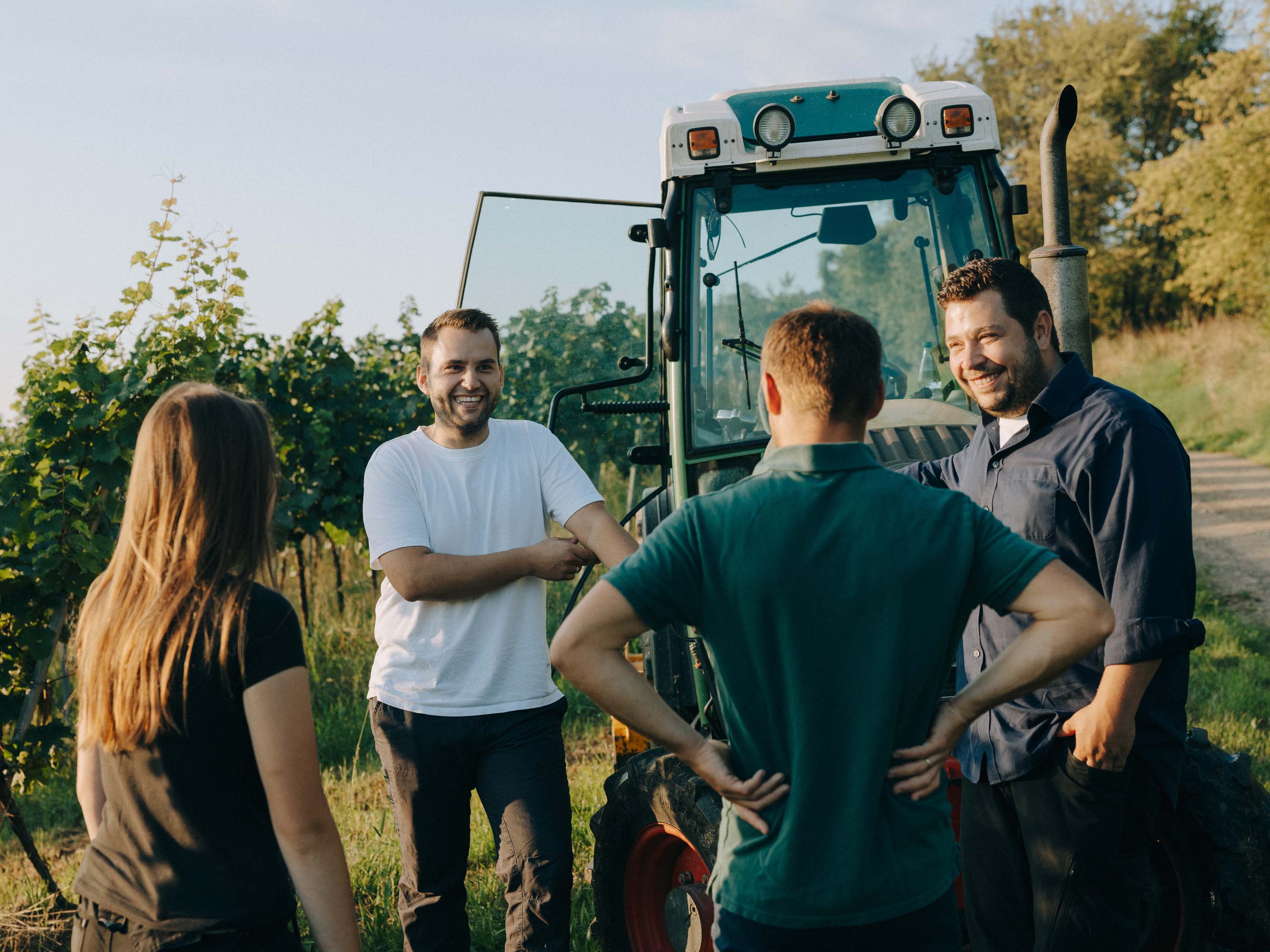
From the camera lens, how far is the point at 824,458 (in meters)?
1.71

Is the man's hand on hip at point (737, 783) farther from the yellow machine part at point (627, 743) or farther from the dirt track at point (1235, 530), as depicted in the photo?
the dirt track at point (1235, 530)

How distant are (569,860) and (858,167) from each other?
8.17ft

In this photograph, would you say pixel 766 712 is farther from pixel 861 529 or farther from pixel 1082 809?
pixel 1082 809

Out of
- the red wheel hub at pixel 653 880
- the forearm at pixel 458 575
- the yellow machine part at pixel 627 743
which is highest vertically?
the forearm at pixel 458 575

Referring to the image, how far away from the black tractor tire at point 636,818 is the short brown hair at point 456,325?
1332 millimetres

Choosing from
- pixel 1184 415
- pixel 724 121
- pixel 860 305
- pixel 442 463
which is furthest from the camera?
pixel 1184 415

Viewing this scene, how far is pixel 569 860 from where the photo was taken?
112 inches

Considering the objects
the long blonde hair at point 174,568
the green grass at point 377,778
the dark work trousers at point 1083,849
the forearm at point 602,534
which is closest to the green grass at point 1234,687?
the green grass at point 377,778

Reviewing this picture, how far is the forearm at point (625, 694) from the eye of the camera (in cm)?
175

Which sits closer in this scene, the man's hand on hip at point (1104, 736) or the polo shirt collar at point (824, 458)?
the polo shirt collar at point (824, 458)

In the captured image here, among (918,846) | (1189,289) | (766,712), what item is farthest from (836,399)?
(1189,289)

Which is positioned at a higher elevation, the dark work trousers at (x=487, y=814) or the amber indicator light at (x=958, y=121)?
the amber indicator light at (x=958, y=121)

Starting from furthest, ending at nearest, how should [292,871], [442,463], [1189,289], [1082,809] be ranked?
1. [1189,289]
2. [442,463]
3. [1082,809]
4. [292,871]

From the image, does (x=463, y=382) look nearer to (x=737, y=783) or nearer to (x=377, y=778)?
(x=737, y=783)
